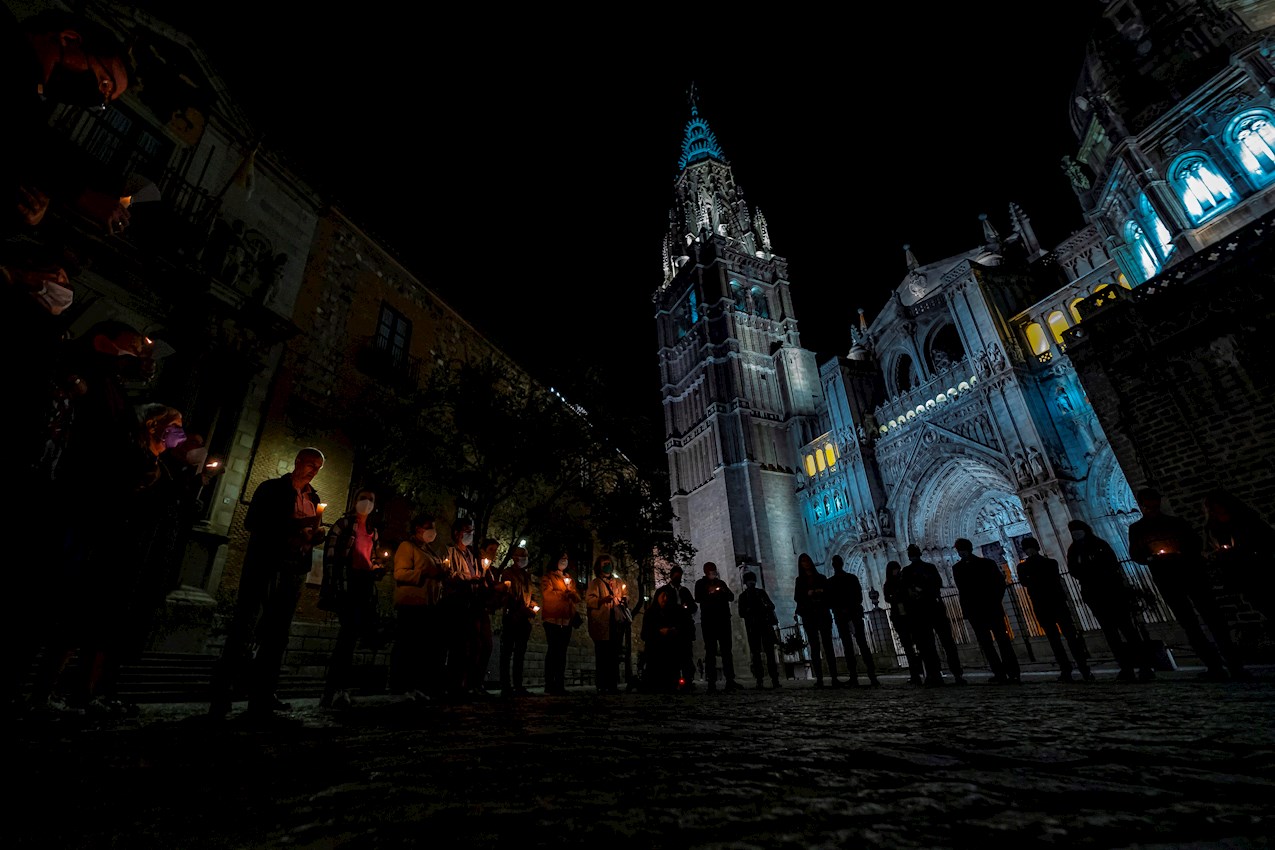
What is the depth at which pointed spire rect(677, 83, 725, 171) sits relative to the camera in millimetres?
47562

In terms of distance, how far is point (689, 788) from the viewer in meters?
1.20

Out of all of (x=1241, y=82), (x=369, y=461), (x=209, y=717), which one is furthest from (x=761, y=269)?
(x=209, y=717)

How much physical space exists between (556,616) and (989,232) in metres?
29.8

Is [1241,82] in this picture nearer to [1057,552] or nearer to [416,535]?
[1057,552]

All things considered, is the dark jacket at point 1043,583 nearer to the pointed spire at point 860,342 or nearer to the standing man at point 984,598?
the standing man at point 984,598

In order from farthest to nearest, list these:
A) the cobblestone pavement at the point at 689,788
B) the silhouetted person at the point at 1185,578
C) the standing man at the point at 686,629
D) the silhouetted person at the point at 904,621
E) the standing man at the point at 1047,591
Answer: the standing man at the point at 686,629
the silhouetted person at the point at 904,621
the standing man at the point at 1047,591
the silhouetted person at the point at 1185,578
the cobblestone pavement at the point at 689,788

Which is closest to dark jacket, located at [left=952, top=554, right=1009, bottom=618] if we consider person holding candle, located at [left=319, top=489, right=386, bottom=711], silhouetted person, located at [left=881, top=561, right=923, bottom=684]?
silhouetted person, located at [left=881, top=561, right=923, bottom=684]

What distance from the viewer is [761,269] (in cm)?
3972

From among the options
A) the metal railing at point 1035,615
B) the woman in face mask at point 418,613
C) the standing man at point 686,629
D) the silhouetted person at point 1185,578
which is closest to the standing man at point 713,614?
the standing man at point 686,629

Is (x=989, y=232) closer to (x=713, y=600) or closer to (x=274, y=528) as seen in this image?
(x=713, y=600)

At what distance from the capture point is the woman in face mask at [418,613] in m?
5.77

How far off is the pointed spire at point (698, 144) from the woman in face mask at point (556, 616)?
47.3 metres

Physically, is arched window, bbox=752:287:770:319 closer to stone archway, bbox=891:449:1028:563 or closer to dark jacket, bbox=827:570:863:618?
stone archway, bbox=891:449:1028:563

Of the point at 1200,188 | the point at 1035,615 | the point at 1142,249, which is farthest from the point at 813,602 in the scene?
the point at 1142,249
